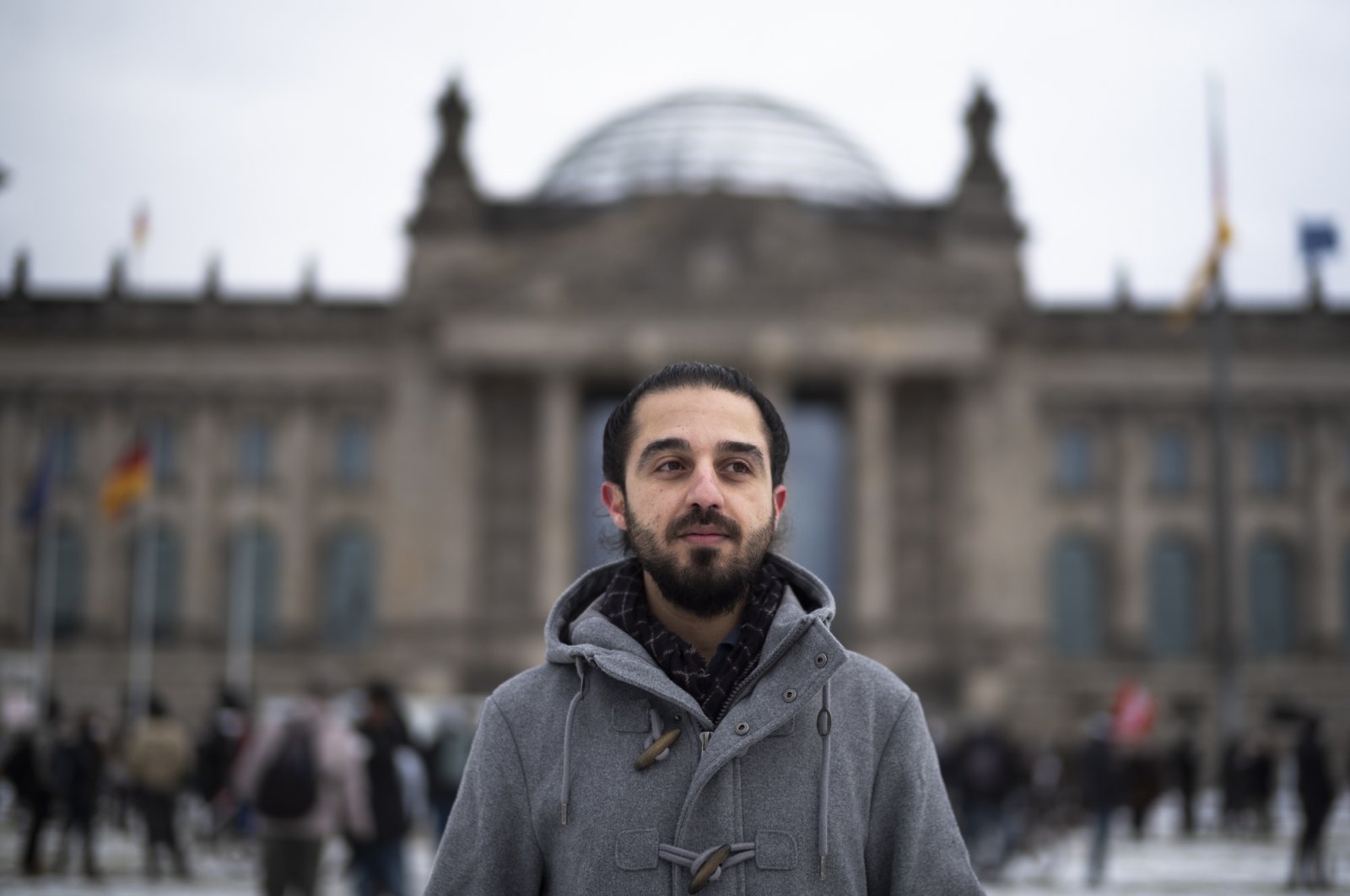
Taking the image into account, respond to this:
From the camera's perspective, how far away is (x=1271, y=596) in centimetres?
5525

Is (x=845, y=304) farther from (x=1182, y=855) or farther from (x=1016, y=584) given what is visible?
(x=1182, y=855)

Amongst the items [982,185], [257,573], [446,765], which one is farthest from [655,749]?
[982,185]

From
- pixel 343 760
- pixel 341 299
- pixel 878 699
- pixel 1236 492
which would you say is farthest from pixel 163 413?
pixel 878 699

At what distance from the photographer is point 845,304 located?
50.0 meters

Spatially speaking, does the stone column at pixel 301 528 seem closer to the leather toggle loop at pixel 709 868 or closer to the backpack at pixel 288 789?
the backpack at pixel 288 789

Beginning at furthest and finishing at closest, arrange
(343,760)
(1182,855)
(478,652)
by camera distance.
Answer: (478,652) < (1182,855) < (343,760)

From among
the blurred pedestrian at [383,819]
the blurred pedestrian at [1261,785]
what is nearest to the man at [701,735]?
the blurred pedestrian at [383,819]

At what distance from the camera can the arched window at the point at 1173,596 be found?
54.8 metres

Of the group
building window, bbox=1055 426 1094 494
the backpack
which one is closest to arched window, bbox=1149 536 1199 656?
building window, bbox=1055 426 1094 494

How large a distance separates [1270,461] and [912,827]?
56.5 metres

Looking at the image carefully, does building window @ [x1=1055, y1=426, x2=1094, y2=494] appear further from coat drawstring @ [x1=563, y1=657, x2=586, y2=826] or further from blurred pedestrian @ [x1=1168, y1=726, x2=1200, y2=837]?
coat drawstring @ [x1=563, y1=657, x2=586, y2=826]

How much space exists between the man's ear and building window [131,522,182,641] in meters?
54.4

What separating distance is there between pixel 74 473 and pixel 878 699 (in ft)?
187

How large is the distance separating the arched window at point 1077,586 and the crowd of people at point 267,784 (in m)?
30.0
